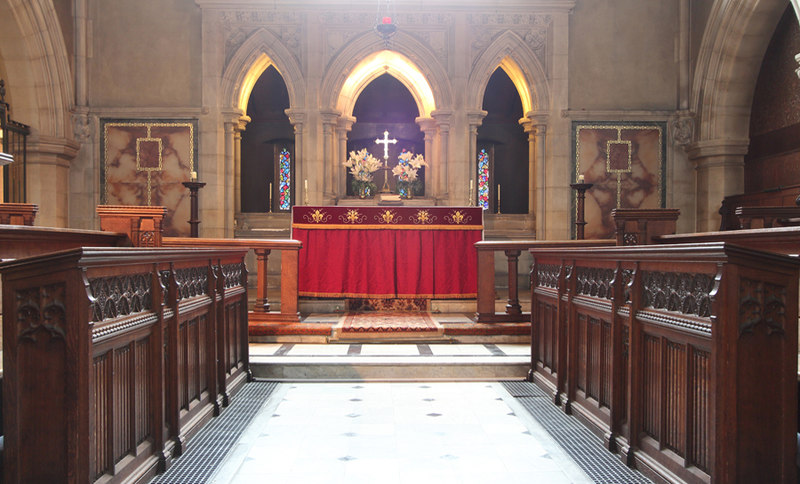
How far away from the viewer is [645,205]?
934 cm

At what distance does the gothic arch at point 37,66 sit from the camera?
835 cm

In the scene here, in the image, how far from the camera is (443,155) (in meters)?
9.38

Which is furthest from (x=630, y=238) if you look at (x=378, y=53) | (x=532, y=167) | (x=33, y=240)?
(x=33, y=240)

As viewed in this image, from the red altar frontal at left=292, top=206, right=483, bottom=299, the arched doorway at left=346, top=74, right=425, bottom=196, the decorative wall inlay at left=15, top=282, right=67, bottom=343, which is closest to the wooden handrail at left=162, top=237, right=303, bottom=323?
the red altar frontal at left=292, top=206, right=483, bottom=299

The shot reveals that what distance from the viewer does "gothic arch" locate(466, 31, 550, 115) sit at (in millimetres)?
9242

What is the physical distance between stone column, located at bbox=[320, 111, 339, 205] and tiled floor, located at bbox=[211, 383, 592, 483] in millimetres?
5248

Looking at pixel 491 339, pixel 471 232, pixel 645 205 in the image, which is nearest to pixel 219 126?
pixel 471 232

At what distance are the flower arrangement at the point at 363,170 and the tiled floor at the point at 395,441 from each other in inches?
176

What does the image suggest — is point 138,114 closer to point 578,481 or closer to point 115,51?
point 115,51

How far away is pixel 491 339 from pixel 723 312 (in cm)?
371

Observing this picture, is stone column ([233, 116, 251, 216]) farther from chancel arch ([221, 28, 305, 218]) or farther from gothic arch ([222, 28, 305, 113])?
gothic arch ([222, 28, 305, 113])

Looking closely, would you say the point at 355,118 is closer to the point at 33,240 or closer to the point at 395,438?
the point at 33,240

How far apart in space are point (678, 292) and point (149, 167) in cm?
817

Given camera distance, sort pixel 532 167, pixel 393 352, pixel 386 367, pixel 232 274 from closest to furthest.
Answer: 1. pixel 232 274
2. pixel 386 367
3. pixel 393 352
4. pixel 532 167
